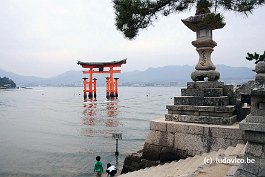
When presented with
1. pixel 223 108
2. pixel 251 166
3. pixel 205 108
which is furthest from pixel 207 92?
pixel 251 166

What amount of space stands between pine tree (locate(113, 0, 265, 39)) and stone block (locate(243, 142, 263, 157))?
3.72 m

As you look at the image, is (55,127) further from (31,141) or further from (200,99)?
(200,99)

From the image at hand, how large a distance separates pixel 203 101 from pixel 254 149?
149 inches

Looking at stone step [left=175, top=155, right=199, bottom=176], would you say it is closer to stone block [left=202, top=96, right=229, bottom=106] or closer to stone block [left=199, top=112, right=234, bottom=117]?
stone block [left=199, top=112, right=234, bottom=117]

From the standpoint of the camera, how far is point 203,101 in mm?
7660

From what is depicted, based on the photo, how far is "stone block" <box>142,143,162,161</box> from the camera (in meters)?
7.77

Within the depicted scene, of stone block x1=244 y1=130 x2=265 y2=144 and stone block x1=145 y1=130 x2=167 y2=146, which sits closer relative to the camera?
stone block x1=244 y1=130 x2=265 y2=144

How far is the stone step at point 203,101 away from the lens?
752cm

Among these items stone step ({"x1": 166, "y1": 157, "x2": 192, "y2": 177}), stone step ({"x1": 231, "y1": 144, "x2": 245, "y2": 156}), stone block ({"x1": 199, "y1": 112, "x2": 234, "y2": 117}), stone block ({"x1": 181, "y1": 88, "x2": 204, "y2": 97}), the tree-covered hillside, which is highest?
the tree-covered hillside

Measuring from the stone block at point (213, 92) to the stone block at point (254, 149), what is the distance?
382cm

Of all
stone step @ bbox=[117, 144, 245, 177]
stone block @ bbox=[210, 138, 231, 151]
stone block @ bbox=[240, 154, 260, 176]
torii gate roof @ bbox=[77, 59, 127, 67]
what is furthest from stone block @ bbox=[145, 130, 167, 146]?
torii gate roof @ bbox=[77, 59, 127, 67]

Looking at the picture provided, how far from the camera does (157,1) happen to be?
702 cm

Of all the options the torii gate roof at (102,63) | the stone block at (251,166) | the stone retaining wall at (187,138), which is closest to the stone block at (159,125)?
the stone retaining wall at (187,138)

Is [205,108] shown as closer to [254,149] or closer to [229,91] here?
[229,91]
